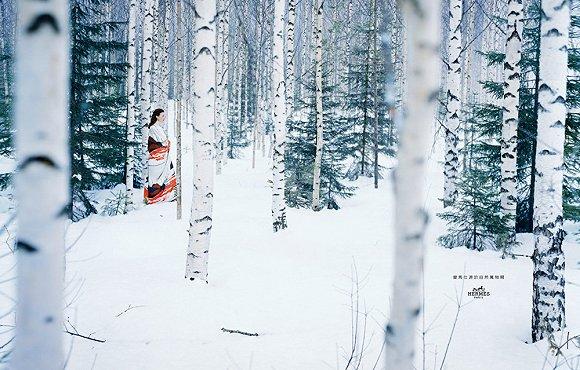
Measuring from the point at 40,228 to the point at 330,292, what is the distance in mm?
4356

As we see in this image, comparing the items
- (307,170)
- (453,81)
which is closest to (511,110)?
(453,81)

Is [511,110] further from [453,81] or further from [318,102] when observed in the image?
[318,102]

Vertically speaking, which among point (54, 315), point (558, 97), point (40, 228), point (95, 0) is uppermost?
point (95, 0)

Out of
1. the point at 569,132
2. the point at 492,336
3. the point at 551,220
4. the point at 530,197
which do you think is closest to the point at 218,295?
the point at 492,336

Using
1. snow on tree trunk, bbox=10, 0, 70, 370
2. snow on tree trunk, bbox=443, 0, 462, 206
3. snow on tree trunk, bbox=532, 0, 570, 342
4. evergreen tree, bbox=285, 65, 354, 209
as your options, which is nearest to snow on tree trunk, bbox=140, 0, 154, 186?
evergreen tree, bbox=285, 65, 354, 209

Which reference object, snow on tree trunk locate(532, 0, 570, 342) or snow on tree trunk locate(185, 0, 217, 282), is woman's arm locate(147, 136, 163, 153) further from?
snow on tree trunk locate(532, 0, 570, 342)

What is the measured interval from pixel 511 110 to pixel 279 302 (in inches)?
223

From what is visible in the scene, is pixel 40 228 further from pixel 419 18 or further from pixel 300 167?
pixel 300 167

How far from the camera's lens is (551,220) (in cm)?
369

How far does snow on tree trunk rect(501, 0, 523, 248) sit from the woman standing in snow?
714cm

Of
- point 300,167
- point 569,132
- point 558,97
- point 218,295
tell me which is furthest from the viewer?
point 300,167

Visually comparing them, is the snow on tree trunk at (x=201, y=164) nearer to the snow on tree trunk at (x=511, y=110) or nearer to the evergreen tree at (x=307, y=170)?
the snow on tree trunk at (x=511, y=110)

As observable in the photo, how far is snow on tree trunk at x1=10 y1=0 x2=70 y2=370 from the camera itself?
1.00 metres

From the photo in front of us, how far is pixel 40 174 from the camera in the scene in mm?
1026
